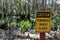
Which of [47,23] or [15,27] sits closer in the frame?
[47,23]

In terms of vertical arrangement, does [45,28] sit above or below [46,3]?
below

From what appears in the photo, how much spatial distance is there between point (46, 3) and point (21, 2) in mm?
451

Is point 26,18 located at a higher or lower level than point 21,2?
lower

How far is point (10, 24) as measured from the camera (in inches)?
126

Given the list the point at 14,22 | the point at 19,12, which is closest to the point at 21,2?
the point at 19,12

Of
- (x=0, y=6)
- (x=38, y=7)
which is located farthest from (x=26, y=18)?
(x=0, y=6)

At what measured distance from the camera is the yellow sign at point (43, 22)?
246 centimetres

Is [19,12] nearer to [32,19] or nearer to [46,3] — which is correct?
[32,19]

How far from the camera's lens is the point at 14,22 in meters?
3.22

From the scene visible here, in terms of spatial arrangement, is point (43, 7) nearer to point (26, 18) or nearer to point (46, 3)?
point (46, 3)

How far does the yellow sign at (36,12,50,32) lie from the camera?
97.0 inches

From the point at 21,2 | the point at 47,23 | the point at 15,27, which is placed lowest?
the point at 15,27

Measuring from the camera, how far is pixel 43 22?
2469 mm

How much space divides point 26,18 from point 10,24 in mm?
305
